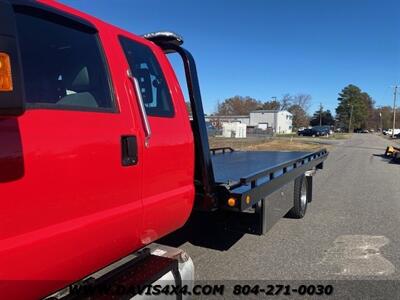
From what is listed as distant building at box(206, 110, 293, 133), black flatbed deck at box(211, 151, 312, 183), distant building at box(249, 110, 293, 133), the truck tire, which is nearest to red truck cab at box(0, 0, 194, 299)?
black flatbed deck at box(211, 151, 312, 183)

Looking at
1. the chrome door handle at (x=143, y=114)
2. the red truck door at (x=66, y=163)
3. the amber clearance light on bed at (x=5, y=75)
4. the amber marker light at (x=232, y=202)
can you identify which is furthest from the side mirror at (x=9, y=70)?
the amber marker light at (x=232, y=202)

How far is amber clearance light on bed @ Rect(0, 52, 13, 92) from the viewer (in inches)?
60.6

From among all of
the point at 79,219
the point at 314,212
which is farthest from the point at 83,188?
the point at 314,212

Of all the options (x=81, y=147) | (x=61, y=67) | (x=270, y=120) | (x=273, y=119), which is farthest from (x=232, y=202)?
(x=270, y=120)

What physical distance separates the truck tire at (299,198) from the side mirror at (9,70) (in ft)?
18.6

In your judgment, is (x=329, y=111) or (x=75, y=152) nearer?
(x=75, y=152)

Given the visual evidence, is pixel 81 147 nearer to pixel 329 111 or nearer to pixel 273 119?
pixel 273 119

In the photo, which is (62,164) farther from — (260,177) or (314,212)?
(314,212)

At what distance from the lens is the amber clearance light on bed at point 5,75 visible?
1539 millimetres

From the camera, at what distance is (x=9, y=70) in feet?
5.11

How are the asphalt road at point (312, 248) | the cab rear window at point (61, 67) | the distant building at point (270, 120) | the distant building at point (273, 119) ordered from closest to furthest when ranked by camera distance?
the cab rear window at point (61, 67)
the asphalt road at point (312, 248)
the distant building at point (270, 120)
the distant building at point (273, 119)

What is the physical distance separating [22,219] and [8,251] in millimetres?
146

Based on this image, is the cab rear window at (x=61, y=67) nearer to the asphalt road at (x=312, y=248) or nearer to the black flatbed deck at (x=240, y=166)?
the black flatbed deck at (x=240, y=166)

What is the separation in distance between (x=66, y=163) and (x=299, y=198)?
18.8 feet
